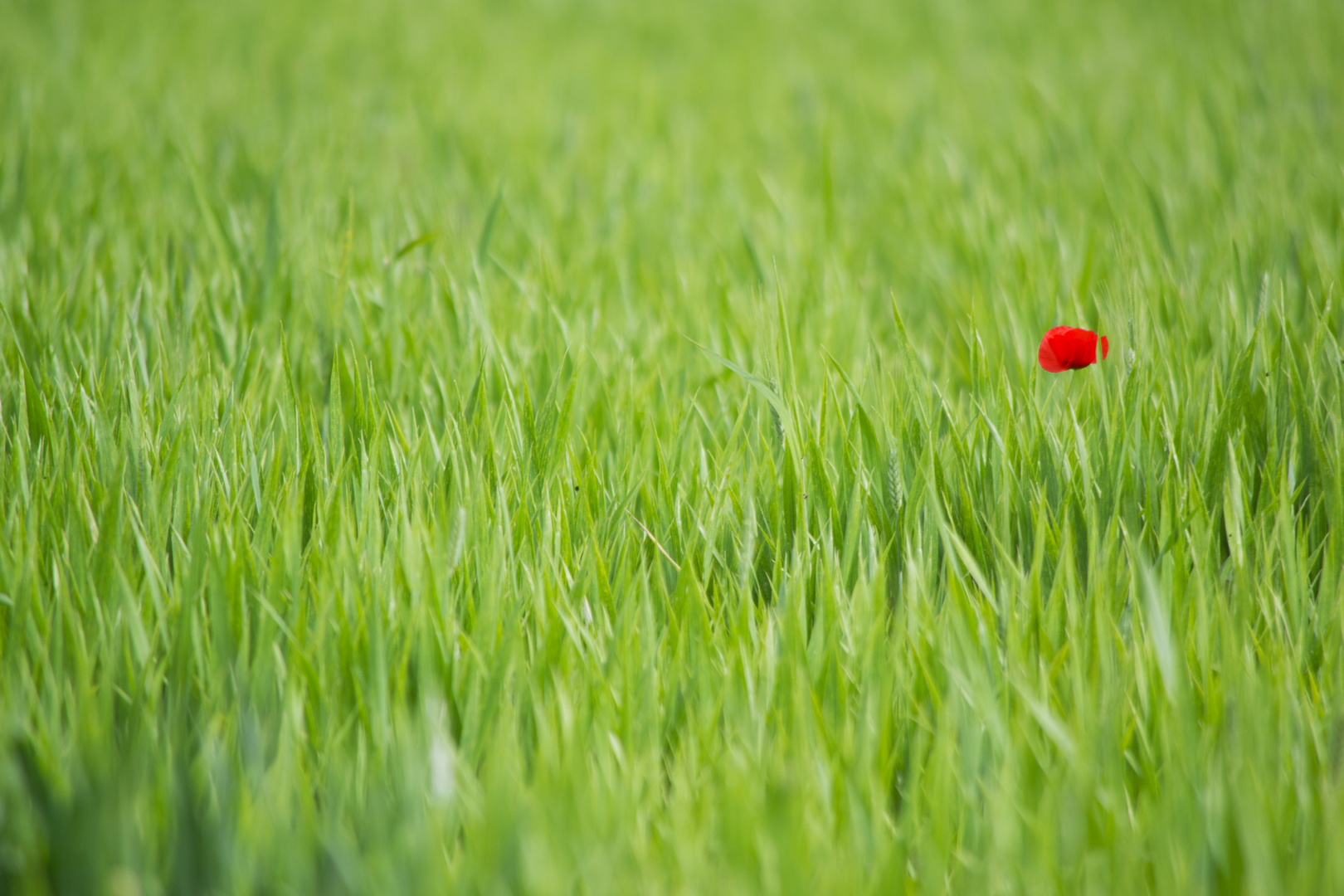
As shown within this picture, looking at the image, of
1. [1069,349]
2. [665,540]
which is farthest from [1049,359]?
[665,540]

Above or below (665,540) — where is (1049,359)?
above

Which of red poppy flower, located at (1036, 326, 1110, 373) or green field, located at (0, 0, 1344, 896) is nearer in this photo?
green field, located at (0, 0, 1344, 896)

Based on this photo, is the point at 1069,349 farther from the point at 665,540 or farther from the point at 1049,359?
the point at 665,540

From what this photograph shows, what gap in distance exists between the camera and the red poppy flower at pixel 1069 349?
108 centimetres

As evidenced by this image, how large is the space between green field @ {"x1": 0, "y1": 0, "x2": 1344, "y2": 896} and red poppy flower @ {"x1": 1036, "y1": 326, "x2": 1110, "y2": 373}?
6 centimetres

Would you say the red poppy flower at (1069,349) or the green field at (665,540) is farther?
the red poppy flower at (1069,349)

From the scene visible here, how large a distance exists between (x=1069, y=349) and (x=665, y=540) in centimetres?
55

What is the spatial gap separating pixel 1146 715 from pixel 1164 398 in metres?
0.54

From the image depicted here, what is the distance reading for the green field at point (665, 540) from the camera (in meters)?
0.63

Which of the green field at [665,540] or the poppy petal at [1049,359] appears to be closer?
the green field at [665,540]

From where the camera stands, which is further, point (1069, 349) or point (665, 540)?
point (1069, 349)

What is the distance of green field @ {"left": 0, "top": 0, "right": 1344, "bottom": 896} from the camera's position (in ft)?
2.06

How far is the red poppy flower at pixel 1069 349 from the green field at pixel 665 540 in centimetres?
6

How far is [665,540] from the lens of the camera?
3.25ft
